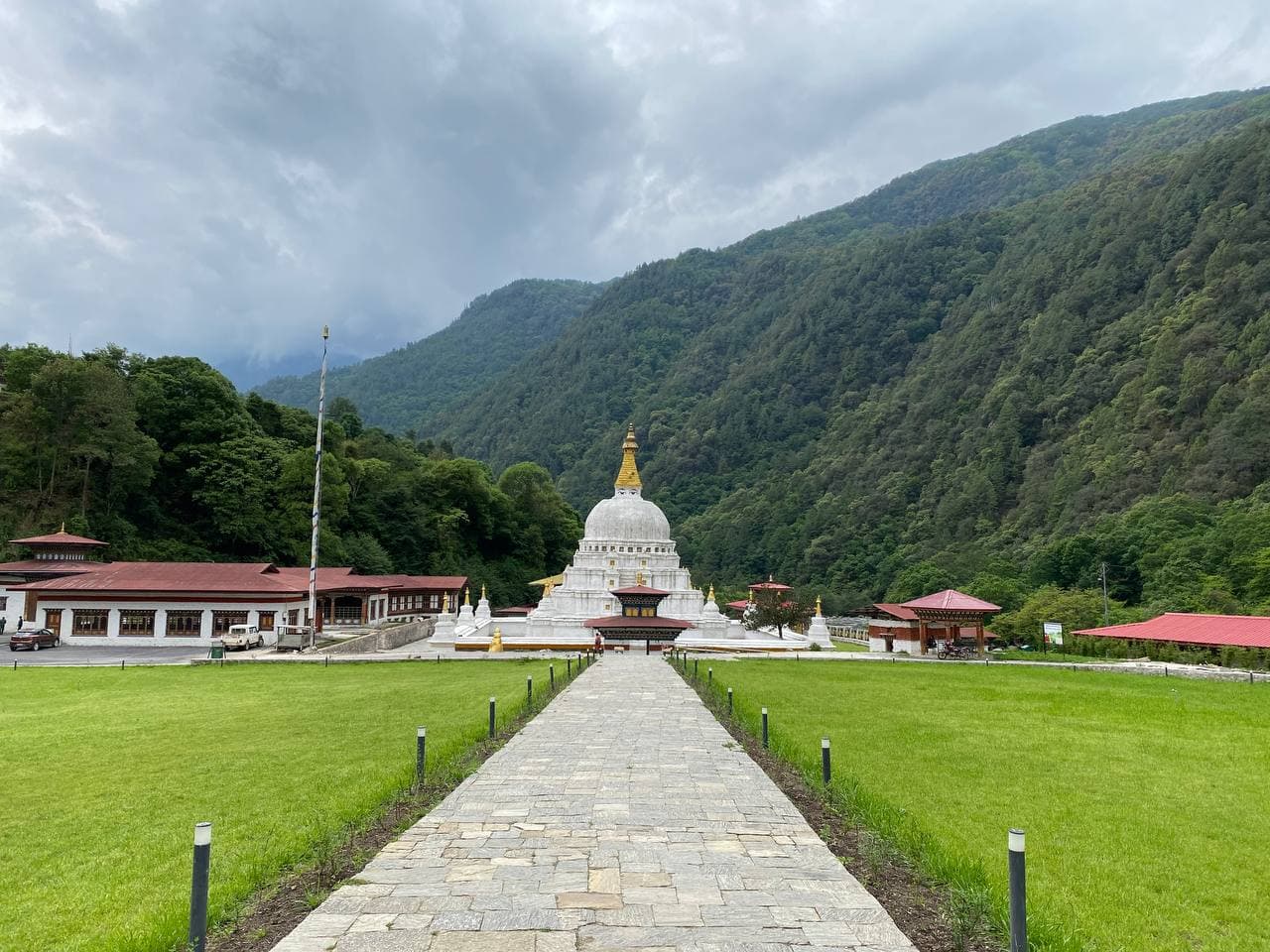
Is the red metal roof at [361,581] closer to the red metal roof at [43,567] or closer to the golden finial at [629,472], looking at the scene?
the red metal roof at [43,567]

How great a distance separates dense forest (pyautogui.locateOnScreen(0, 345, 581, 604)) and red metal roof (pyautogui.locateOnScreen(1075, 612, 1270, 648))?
47146mm

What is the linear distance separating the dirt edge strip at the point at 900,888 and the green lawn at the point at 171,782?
202 inches

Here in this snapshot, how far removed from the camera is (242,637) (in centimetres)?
3797

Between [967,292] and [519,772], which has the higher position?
[967,292]

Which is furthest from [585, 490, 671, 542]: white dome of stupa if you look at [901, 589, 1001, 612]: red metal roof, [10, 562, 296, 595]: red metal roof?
[901, 589, 1001, 612]: red metal roof

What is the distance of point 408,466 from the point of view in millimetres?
75250

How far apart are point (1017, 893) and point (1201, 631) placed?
3714cm

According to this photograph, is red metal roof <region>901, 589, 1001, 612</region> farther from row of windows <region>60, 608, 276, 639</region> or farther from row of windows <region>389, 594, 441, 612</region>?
row of windows <region>389, 594, 441, 612</region>

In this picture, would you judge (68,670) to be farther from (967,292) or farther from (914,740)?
(967,292)

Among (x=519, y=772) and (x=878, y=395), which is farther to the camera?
(x=878, y=395)

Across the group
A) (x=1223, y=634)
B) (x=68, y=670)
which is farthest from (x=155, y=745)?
(x=1223, y=634)

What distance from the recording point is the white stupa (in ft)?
145

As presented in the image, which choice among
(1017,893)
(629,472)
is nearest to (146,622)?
(629,472)

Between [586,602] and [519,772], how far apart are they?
36643 millimetres
